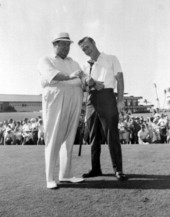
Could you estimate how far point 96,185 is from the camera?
158 inches

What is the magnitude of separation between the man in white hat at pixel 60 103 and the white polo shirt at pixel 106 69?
0.41 metres

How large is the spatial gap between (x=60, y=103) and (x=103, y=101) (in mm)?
684

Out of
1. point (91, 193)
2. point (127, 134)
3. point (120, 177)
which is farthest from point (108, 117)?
point (127, 134)

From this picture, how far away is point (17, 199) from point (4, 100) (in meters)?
99.8

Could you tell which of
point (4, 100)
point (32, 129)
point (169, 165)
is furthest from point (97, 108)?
point (4, 100)

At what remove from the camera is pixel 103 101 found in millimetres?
4539

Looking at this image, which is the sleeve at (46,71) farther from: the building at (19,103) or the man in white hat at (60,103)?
the building at (19,103)

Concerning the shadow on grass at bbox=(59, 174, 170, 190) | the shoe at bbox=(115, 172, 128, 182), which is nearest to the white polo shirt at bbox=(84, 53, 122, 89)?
the shoe at bbox=(115, 172, 128, 182)

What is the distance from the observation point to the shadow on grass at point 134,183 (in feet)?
12.6

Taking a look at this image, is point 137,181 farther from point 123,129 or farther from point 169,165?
point 123,129

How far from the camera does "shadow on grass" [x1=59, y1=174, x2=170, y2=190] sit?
3844 millimetres

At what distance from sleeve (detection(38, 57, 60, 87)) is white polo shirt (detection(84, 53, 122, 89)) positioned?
0.76 m

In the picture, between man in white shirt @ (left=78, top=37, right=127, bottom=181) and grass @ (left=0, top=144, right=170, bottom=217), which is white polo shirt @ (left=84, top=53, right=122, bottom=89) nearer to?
man in white shirt @ (left=78, top=37, right=127, bottom=181)

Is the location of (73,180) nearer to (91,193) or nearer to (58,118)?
(91,193)
